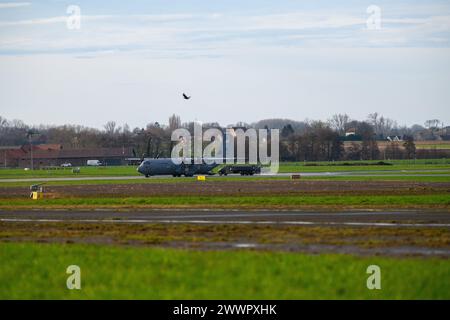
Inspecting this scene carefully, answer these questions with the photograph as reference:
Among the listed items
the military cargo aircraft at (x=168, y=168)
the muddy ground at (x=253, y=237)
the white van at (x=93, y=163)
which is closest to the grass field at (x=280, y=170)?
the military cargo aircraft at (x=168, y=168)

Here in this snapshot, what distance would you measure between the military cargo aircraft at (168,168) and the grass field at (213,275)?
251 ft

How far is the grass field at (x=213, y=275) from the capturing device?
14977mm

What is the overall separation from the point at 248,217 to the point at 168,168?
65383mm

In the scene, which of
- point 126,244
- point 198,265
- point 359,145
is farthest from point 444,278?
point 359,145

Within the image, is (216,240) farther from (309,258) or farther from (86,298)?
(86,298)

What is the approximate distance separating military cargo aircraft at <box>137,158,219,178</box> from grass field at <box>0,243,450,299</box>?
251ft

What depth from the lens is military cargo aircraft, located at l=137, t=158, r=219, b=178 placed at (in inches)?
3814

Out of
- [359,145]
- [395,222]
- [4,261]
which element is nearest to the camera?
[4,261]

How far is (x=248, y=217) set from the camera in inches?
1275

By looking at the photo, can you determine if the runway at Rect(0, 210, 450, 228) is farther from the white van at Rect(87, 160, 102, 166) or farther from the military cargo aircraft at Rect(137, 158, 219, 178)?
the white van at Rect(87, 160, 102, 166)

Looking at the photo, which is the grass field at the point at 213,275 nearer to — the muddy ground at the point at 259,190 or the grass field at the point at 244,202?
the grass field at the point at 244,202

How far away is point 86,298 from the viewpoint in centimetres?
1493

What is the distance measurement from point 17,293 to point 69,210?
23.8m

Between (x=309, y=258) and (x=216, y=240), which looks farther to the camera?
(x=216, y=240)
